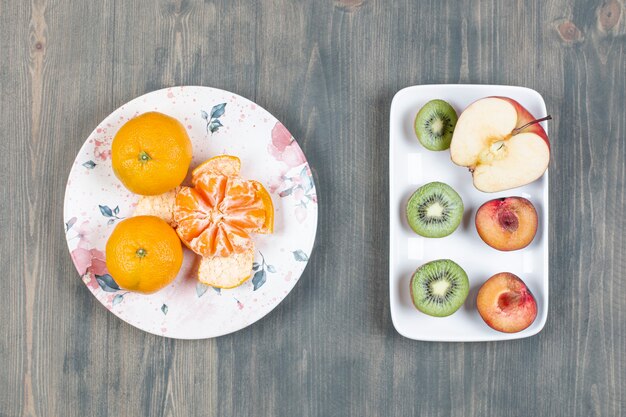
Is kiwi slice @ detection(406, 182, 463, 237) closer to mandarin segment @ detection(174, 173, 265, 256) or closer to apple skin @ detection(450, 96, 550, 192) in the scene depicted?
apple skin @ detection(450, 96, 550, 192)

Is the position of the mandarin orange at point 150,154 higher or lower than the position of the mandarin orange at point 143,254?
higher

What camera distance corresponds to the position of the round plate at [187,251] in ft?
3.00

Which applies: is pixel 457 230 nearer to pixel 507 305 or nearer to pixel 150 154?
pixel 507 305

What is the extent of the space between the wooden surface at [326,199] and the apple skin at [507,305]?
0.28 feet

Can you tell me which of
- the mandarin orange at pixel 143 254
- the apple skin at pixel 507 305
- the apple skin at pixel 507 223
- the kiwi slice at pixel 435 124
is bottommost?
the apple skin at pixel 507 305

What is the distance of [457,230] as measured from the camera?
3.16 feet

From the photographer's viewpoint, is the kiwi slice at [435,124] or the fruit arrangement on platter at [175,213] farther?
the kiwi slice at [435,124]

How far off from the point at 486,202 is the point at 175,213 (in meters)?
0.49

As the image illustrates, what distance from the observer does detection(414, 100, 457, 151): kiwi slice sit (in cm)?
94

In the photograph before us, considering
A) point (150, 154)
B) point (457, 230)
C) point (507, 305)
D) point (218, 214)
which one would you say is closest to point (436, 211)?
point (457, 230)

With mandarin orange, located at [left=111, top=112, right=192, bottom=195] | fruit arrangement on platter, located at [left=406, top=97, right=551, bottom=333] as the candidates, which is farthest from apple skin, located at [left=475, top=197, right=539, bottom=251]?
mandarin orange, located at [left=111, top=112, right=192, bottom=195]

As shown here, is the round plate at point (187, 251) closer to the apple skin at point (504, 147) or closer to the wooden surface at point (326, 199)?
the wooden surface at point (326, 199)

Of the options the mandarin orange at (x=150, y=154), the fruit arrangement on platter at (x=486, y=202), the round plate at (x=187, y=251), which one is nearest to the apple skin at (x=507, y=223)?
the fruit arrangement on platter at (x=486, y=202)

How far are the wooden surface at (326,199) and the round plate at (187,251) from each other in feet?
0.21
